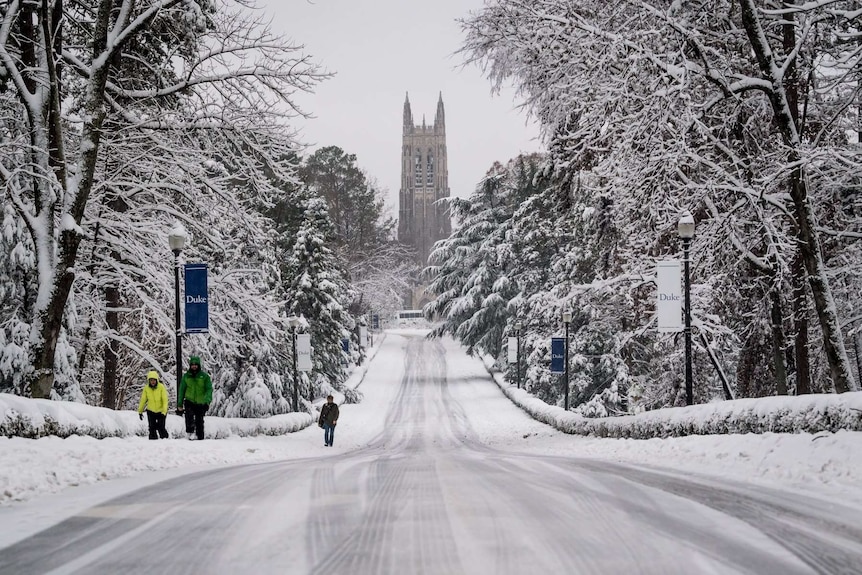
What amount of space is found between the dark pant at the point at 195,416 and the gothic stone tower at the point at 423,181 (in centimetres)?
14885

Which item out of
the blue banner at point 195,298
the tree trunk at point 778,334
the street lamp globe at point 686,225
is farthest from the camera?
the tree trunk at point 778,334

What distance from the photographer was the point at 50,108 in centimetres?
1359

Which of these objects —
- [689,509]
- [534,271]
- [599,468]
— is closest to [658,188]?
[599,468]

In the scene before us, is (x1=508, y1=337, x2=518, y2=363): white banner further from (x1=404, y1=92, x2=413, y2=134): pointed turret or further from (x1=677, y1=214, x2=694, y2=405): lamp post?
(x1=404, y1=92, x2=413, y2=134): pointed turret

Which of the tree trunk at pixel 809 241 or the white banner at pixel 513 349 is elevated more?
the tree trunk at pixel 809 241

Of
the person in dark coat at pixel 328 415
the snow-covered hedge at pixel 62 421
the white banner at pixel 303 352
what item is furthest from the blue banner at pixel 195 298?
the white banner at pixel 303 352

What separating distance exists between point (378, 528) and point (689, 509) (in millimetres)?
2200

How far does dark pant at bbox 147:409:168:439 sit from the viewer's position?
1445cm

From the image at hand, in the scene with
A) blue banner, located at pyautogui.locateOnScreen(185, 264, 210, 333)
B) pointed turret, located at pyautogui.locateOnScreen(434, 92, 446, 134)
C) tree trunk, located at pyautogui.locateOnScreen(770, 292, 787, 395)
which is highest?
pointed turret, located at pyautogui.locateOnScreen(434, 92, 446, 134)

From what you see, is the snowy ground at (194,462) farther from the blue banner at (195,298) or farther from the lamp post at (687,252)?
the blue banner at (195,298)

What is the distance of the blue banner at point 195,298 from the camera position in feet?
50.3

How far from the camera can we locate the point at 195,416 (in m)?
15.9

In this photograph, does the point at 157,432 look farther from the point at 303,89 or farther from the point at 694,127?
the point at 694,127

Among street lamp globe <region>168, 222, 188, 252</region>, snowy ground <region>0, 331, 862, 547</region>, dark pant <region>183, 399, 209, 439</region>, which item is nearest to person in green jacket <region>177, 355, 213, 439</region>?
dark pant <region>183, 399, 209, 439</region>
